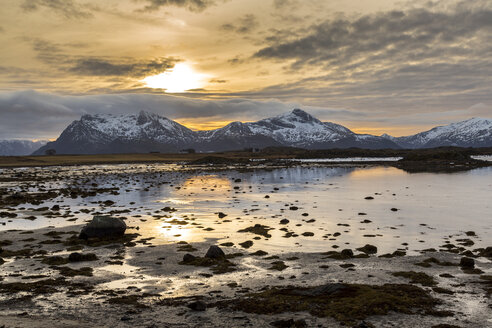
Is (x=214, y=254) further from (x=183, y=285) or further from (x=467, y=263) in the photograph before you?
(x=467, y=263)

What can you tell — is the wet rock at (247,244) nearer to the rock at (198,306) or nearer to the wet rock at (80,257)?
the wet rock at (80,257)

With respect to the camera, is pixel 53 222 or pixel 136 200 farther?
pixel 136 200

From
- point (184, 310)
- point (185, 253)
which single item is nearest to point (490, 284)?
point (184, 310)

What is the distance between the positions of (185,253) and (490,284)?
1631cm

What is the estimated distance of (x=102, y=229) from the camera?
2784 cm

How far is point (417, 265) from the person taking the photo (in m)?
20.6

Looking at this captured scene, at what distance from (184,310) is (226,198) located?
35942 mm

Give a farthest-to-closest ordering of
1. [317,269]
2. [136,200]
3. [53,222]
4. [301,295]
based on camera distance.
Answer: [136,200]
[53,222]
[317,269]
[301,295]

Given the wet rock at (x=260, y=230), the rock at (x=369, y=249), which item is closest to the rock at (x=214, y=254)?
the wet rock at (x=260, y=230)

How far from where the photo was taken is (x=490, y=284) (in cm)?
1719

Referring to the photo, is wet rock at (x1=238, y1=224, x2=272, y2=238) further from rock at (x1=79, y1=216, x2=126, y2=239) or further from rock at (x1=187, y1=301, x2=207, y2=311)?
rock at (x1=187, y1=301, x2=207, y2=311)

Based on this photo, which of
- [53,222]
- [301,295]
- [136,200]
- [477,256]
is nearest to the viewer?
[301,295]

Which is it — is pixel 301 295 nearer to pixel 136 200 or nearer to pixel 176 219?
pixel 176 219

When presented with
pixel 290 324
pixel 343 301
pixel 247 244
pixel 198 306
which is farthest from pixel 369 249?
pixel 198 306
